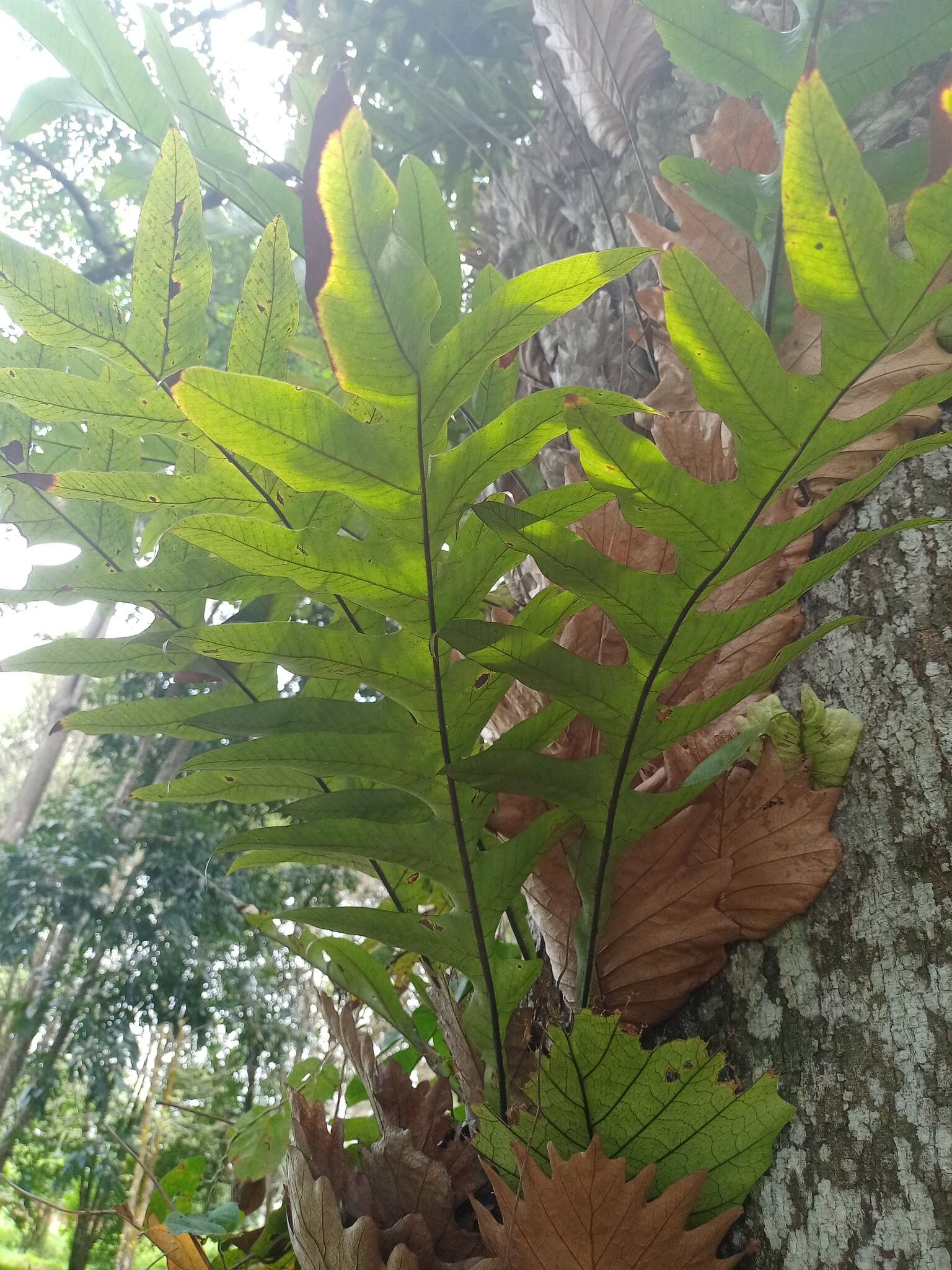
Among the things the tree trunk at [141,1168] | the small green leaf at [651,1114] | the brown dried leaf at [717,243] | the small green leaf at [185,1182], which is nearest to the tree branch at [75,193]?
the brown dried leaf at [717,243]

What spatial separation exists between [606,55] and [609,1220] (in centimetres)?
107

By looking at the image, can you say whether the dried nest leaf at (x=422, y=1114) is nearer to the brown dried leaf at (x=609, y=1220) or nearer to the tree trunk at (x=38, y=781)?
the brown dried leaf at (x=609, y=1220)

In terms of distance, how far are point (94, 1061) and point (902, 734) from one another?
13.2 ft

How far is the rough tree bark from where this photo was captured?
394mm

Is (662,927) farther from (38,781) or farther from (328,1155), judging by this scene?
(38,781)

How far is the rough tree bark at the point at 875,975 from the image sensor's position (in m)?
0.39

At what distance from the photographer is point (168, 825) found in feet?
13.8

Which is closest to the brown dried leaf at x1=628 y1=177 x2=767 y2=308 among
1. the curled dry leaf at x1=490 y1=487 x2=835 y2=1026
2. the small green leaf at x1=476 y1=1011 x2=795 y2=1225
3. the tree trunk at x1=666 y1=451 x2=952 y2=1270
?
the curled dry leaf at x1=490 y1=487 x2=835 y2=1026

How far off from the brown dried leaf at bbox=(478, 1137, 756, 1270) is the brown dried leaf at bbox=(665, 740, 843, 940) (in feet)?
0.46

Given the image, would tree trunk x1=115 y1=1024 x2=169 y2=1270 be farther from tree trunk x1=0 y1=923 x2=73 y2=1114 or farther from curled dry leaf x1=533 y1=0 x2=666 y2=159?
curled dry leaf x1=533 y1=0 x2=666 y2=159

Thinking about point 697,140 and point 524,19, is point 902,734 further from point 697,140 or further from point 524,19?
point 524,19

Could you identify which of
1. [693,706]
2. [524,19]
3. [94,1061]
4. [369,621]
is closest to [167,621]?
[369,621]

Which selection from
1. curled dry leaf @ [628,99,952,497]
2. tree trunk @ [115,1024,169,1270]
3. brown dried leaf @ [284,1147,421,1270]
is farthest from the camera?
tree trunk @ [115,1024,169,1270]

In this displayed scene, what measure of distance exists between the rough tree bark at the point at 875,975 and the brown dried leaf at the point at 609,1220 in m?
0.05
